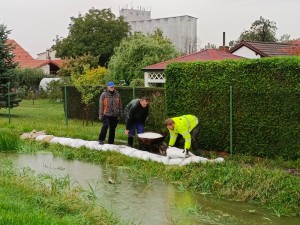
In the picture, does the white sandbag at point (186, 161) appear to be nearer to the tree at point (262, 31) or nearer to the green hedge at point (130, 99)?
the green hedge at point (130, 99)

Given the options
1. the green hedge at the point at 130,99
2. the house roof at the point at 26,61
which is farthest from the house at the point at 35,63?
the green hedge at the point at 130,99

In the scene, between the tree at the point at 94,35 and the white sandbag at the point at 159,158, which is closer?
the white sandbag at the point at 159,158

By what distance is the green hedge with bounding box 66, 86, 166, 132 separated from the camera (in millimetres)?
14859

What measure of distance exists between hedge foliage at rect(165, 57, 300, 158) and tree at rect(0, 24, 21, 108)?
39.7 ft

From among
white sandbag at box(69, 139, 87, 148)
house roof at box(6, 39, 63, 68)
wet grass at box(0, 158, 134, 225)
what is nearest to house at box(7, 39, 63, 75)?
house roof at box(6, 39, 63, 68)

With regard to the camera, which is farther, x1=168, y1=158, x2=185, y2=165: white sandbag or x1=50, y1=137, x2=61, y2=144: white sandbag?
x1=50, y1=137, x2=61, y2=144: white sandbag

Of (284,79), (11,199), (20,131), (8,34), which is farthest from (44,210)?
(8,34)

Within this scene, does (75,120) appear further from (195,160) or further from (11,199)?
(11,199)

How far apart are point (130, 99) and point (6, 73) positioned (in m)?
7.91

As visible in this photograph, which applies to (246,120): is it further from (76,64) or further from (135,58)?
(76,64)

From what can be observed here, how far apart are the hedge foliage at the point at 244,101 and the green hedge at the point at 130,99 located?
715 millimetres

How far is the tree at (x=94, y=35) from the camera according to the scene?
2199 inches

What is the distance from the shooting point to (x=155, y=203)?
29.1 ft

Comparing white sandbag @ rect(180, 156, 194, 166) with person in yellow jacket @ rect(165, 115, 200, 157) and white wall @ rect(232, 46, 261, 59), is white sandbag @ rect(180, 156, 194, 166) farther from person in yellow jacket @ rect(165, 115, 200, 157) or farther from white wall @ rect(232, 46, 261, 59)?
white wall @ rect(232, 46, 261, 59)
